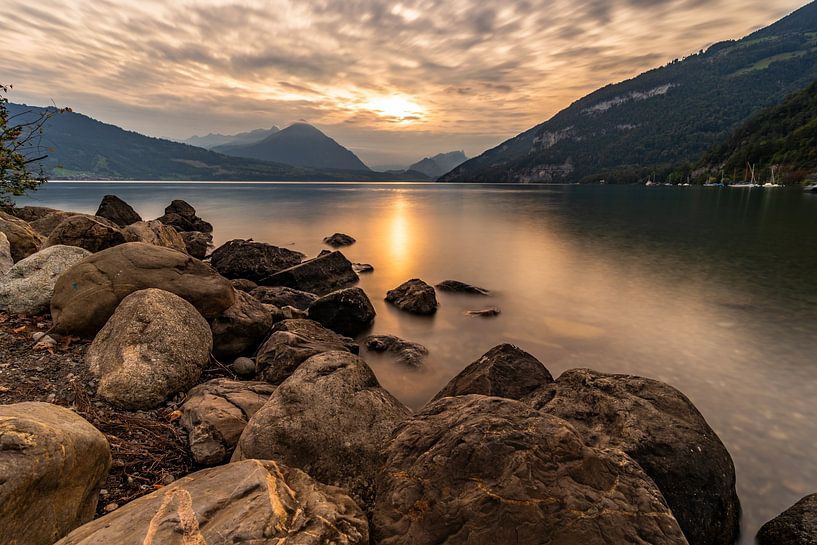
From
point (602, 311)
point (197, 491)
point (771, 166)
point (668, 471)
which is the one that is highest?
point (771, 166)

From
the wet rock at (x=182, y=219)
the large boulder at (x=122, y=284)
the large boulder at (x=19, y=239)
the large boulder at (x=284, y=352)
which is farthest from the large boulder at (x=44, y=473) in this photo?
the wet rock at (x=182, y=219)

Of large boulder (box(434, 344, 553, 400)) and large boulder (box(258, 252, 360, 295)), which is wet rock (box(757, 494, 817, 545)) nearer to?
large boulder (box(434, 344, 553, 400))

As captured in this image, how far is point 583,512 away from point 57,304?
38.1 feet

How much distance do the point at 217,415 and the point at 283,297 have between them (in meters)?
11.8

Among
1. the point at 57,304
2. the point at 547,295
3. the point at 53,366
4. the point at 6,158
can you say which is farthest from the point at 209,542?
the point at 547,295

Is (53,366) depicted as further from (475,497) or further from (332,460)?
(475,497)

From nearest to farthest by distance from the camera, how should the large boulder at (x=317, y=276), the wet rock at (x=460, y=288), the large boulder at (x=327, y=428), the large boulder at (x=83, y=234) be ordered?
the large boulder at (x=327, y=428) → the large boulder at (x=83, y=234) → the large boulder at (x=317, y=276) → the wet rock at (x=460, y=288)

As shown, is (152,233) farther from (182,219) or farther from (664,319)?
(182,219)

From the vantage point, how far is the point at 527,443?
454 centimetres

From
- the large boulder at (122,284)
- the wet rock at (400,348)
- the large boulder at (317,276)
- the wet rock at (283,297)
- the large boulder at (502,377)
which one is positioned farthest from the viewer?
the large boulder at (317,276)

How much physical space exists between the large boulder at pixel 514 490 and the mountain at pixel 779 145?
172 meters

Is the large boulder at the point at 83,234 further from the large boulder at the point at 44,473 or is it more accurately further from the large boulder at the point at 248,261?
the large boulder at the point at 44,473

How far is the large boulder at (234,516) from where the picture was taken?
340cm

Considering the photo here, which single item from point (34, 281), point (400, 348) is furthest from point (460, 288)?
point (34, 281)
